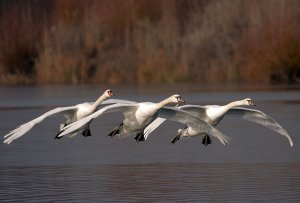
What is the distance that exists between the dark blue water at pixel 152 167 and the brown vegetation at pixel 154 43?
18.7 meters

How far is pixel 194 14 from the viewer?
5025 cm

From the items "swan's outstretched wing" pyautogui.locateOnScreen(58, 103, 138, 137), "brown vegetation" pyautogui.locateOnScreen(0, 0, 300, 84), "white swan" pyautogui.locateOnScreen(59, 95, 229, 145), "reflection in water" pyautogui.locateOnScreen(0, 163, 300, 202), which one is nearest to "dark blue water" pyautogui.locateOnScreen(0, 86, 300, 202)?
"reflection in water" pyautogui.locateOnScreen(0, 163, 300, 202)

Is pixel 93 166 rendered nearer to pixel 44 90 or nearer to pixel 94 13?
pixel 44 90

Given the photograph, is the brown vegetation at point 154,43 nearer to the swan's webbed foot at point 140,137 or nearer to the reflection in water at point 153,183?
the reflection in water at point 153,183

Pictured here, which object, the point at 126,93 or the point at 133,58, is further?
the point at 133,58

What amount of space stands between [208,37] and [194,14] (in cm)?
127

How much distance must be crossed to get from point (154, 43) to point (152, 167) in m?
31.9

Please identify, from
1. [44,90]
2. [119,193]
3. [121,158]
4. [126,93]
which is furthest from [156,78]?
[119,193]

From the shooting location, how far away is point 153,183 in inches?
647

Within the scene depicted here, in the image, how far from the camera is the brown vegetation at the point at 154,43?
47.2m

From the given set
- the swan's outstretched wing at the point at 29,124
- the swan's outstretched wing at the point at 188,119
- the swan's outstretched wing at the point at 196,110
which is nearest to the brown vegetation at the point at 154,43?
the swan's outstretched wing at the point at 196,110

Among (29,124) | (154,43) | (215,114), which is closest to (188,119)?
(215,114)

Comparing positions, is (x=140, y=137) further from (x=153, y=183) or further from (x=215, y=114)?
(x=153, y=183)

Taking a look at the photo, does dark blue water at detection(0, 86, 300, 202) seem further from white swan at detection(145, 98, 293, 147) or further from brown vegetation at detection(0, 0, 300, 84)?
brown vegetation at detection(0, 0, 300, 84)
